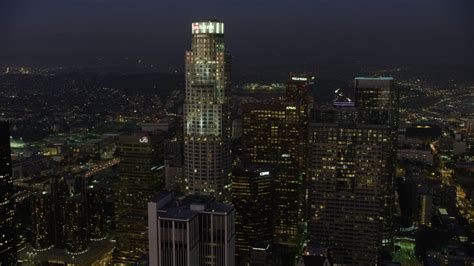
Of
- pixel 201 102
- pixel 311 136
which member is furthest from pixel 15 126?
pixel 311 136

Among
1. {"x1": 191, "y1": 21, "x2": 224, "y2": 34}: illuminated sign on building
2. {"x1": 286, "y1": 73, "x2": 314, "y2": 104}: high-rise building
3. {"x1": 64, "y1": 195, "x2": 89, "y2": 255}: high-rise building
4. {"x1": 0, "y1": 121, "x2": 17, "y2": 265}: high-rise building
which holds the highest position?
{"x1": 191, "y1": 21, "x2": 224, "y2": 34}: illuminated sign on building

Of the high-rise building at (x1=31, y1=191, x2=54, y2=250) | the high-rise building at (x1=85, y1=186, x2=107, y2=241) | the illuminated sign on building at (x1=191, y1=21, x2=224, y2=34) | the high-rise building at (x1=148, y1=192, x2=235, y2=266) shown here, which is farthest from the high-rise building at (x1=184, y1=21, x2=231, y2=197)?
the high-rise building at (x1=148, y1=192, x2=235, y2=266)

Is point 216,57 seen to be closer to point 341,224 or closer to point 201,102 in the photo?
point 201,102

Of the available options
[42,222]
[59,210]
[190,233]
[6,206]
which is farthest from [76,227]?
[190,233]

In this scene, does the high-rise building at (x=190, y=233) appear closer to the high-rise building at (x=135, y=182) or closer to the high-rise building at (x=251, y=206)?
the high-rise building at (x=251, y=206)

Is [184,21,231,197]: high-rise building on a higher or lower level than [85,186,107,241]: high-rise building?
higher

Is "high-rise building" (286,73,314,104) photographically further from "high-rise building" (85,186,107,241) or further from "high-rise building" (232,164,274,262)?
"high-rise building" (85,186,107,241)
